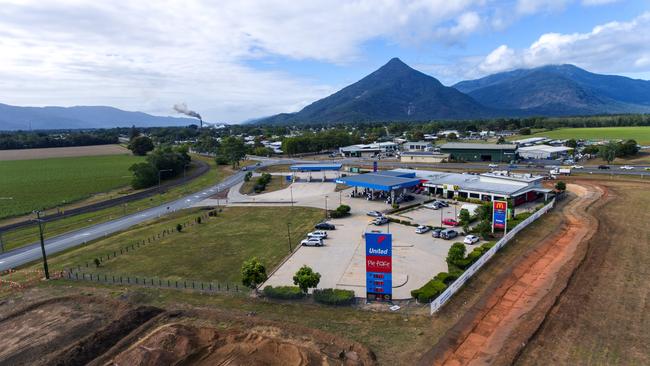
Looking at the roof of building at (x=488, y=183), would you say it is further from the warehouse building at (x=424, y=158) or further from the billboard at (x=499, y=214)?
the warehouse building at (x=424, y=158)

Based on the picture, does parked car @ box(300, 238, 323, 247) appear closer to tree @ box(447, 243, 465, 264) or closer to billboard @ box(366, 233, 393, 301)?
billboard @ box(366, 233, 393, 301)

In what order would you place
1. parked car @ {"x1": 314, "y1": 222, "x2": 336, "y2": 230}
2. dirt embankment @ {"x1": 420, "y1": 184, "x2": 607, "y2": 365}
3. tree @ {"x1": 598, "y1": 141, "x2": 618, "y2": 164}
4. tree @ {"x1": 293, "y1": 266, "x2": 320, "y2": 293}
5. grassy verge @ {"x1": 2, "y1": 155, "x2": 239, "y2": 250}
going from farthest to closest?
tree @ {"x1": 598, "y1": 141, "x2": 618, "y2": 164}
grassy verge @ {"x1": 2, "y1": 155, "x2": 239, "y2": 250}
parked car @ {"x1": 314, "y1": 222, "x2": 336, "y2": 230}
tree @ {"x1": 293, "y1": 266, "x2": 320, "y2": 293}
dirt embankment @ {"x1": 420, "y1": 184, "x2": 607, "y2": 365}

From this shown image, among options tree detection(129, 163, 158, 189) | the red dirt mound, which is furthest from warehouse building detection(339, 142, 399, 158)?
the red dirt mound

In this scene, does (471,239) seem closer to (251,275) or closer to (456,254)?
(456,254)

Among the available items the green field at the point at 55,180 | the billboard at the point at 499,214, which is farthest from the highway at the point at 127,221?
the billboard at the point at 499,214

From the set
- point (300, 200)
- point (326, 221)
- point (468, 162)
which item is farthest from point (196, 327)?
point (468, 162)

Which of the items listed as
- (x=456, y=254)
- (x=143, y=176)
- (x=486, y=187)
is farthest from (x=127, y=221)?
(x=486, y=187)
